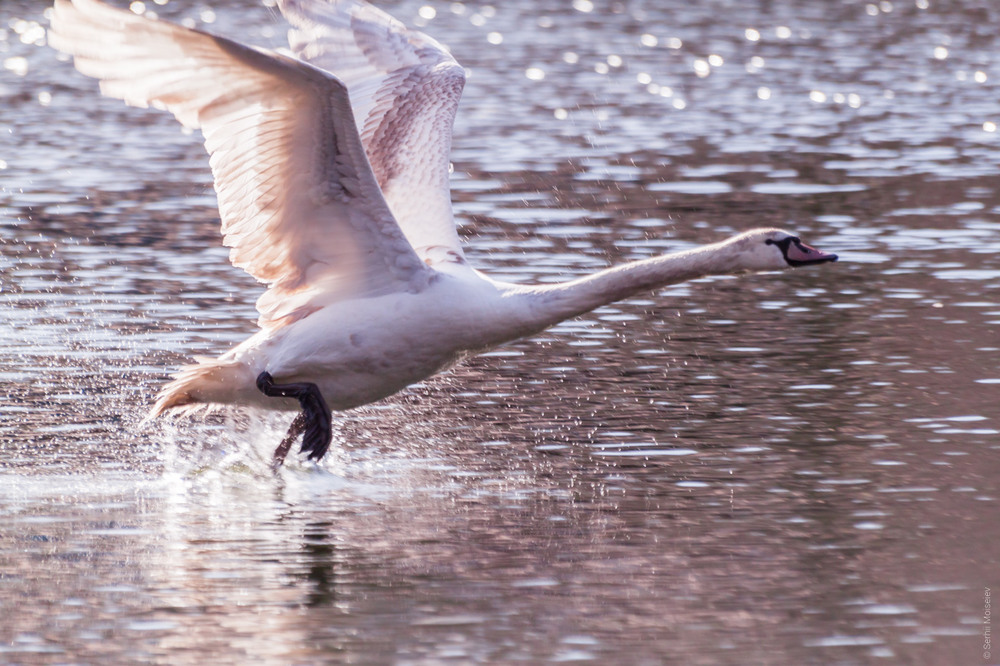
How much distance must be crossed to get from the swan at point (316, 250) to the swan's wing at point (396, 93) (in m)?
0.03

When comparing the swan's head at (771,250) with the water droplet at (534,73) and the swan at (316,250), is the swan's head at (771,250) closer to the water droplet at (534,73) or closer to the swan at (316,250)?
the swan at (316,250)

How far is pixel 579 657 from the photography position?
757 centimetres

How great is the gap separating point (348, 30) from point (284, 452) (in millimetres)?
2878

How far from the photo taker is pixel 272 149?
32.0 feet

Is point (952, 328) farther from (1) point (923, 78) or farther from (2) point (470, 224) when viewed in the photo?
(1) point (923, 78)

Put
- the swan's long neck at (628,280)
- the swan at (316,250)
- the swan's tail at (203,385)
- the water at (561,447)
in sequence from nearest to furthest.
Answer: the water at (561,447)
the swan at (316,250)
the swan's long neck at (628,280)
the swan's tail at (203,385)

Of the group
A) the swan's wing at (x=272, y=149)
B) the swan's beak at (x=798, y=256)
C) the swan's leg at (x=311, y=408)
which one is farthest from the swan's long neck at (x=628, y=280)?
the swan's leg at (x=311, y=408)

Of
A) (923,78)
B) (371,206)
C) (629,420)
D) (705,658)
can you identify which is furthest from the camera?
(923,78)

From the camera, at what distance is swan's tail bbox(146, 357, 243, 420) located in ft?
34.8

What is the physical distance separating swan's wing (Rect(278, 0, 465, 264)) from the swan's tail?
1.40 metres

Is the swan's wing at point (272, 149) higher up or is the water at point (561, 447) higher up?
the swan's wing at point (272, 149)

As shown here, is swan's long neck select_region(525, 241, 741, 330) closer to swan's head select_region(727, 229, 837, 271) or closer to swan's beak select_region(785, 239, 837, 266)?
swan's head select_region(727, 229, 837, 271)

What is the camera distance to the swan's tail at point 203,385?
417 inches

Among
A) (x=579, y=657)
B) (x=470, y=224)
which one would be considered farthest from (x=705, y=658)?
(x=470, y=224)
